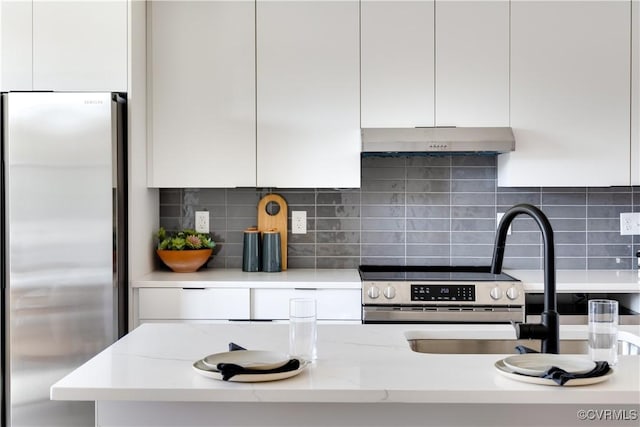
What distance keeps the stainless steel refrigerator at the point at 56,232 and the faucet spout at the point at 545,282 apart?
2.04 meters

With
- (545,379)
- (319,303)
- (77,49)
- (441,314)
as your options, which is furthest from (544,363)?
(77,49)

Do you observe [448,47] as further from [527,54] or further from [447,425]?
[447,425]

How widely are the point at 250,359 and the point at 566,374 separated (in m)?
0.74

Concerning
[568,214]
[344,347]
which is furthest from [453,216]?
[344,347]

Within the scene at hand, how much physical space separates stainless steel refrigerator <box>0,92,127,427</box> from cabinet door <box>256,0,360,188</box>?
82 cm

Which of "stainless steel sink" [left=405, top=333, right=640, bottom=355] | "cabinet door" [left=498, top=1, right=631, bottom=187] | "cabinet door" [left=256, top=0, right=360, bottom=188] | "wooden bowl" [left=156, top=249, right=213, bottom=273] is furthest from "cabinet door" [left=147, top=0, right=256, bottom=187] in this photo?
"stainless steel sink" [left=405, top=333, right=640, bottom=355]

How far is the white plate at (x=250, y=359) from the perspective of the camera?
1703 millimetres

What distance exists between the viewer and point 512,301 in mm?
3477

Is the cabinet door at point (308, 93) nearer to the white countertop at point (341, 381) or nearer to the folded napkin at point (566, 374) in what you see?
the white countertop at point (341, 381)

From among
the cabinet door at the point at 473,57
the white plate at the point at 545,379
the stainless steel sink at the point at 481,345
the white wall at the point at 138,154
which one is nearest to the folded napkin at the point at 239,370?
the white plate at the point at 545,379

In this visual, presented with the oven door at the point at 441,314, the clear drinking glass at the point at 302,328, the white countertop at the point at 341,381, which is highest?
the clear drinking glass at the point at 302,328

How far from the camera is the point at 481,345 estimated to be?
227 cm

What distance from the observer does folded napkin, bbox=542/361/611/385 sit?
1.61m

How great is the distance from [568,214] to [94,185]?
254 cm
